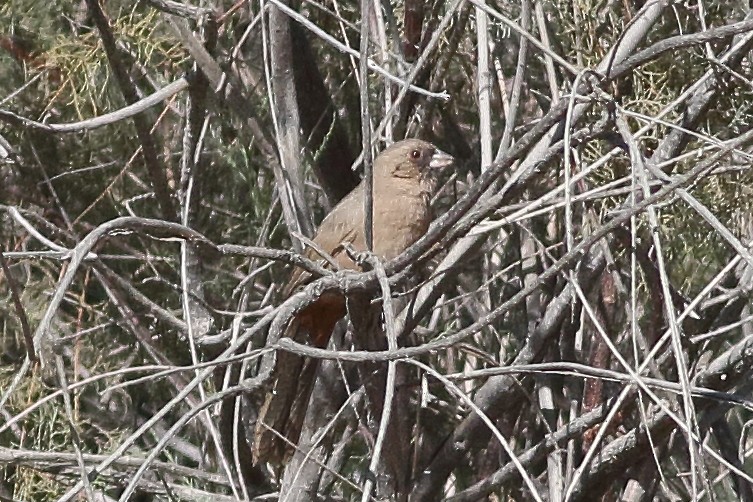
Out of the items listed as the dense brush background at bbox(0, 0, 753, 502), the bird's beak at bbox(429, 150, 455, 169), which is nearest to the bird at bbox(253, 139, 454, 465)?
the bird's beak at bbox(429, 150, 455, 169)

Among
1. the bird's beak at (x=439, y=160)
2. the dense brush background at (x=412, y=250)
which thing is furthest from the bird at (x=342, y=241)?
the dense brush background at (x=412, y=250)

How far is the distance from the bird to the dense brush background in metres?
0.11

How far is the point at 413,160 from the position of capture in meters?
4.70

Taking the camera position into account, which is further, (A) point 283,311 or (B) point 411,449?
(B) point 411,449

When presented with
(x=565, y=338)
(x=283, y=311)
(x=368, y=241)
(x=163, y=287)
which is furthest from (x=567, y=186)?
(x=163, y=287)

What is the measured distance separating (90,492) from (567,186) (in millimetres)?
1119

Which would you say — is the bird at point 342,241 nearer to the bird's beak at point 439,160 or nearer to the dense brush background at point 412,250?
the bird's beak at point 439,160

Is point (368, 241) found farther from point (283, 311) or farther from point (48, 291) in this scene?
point (48, 291)

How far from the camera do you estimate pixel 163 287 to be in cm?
534

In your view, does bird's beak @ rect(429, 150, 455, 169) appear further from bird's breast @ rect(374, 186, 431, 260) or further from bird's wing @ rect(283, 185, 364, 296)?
bird's wing @ rect(283, 185, 364, 296)

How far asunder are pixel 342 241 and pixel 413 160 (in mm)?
490

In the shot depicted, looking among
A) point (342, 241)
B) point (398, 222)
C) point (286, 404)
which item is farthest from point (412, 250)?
point (398, 222)

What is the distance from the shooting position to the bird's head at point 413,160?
465 centimetres

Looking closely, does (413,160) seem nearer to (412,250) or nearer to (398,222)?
(398,222)
